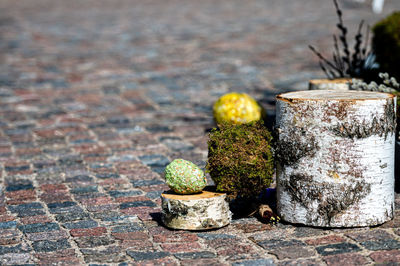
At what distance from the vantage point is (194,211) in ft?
14.2

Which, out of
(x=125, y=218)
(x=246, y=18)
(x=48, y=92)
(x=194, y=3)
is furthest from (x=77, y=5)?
(x=125, y=218)

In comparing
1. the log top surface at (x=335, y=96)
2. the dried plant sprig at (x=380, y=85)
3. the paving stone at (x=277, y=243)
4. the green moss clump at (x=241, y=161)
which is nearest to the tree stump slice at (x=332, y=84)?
the dried plant sprig at (x=380, y=85)

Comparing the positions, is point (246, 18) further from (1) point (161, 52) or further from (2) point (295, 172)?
(2) point (295, 172)

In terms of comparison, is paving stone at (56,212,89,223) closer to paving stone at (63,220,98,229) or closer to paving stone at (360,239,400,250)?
paving stone at (63,220,98,229)

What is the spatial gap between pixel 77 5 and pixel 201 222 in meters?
18.0

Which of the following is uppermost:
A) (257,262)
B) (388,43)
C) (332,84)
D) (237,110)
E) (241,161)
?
(388,43)

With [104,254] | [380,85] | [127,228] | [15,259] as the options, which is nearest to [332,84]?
[380,85]

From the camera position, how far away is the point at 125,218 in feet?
15.6

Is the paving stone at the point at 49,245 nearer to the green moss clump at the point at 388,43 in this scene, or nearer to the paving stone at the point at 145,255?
the paving stone at the point at 145,255

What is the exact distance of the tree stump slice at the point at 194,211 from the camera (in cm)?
433

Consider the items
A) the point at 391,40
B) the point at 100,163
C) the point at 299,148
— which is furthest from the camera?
the point at 391,40

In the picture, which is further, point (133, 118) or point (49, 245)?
point (133, 118)

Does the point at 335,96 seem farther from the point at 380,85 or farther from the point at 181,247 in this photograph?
the point at 181,247

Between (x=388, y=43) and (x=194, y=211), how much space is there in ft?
14.1
